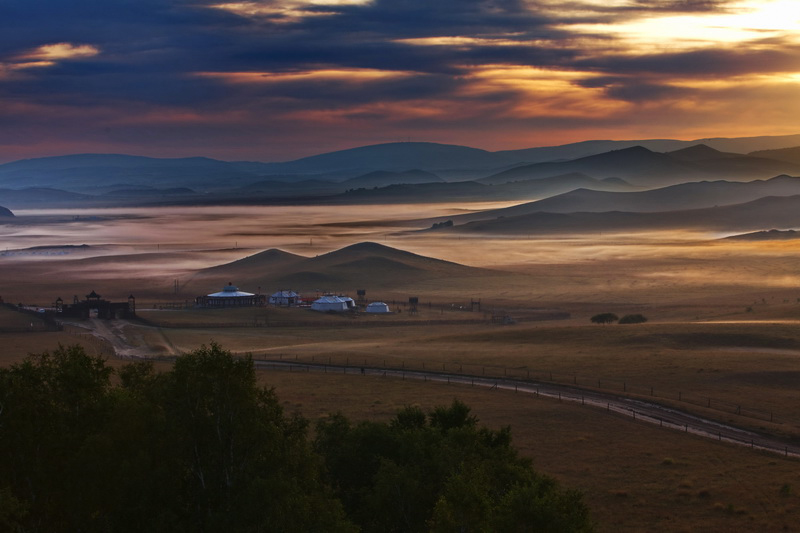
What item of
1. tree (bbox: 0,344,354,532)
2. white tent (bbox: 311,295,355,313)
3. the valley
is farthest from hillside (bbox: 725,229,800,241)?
tree (bbox: 0,344,354,532)

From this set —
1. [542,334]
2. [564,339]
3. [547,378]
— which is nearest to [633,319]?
[542,334]

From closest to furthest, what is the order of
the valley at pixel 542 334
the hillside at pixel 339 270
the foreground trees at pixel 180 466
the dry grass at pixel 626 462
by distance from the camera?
the foreground trees at pixel 180 466 < the dry grass at pixel 626 462 < the valley at pixel 542 334 < the hillside at pixel 339 270

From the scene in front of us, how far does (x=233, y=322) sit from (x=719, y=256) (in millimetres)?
Answer: 85665

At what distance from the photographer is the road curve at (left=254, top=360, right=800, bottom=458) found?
38250 mm

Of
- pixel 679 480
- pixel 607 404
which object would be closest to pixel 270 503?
pixel 679 480

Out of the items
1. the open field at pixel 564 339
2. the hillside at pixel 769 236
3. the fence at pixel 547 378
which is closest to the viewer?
the open field at pixel 564 339

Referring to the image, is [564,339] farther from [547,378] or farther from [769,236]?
[769,236]

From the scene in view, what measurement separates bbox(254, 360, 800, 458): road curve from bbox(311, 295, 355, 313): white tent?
33465 millimetres

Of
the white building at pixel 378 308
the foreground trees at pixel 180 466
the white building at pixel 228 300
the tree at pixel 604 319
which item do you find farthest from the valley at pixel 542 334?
the foreground trees at pixel 180 466

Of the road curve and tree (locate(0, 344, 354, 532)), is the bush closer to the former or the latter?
the road curve

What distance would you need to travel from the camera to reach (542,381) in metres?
52.3

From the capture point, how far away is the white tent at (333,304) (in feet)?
311

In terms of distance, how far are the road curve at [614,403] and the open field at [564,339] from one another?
3.74ft

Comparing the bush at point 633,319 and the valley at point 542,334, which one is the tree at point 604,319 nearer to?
the valley at point 542,334
